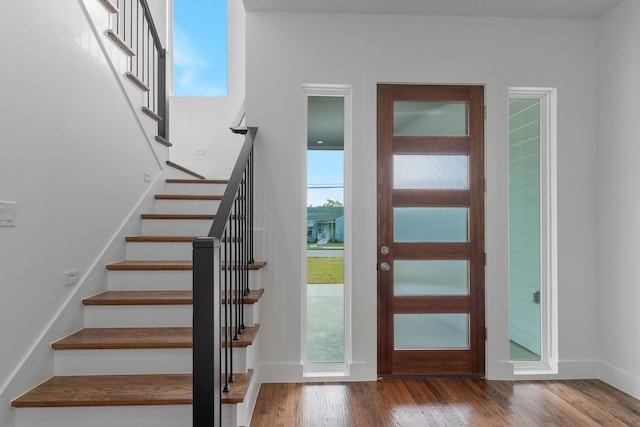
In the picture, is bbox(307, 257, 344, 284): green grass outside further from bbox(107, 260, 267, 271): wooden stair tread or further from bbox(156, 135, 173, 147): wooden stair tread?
bbox(156, 135, 173, 147): wooden stair tread

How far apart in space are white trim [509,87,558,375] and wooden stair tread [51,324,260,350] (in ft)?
7.61

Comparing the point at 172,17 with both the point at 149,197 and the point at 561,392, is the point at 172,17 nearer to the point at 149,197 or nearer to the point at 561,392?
the point at 149,197

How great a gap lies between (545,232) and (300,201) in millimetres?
1969

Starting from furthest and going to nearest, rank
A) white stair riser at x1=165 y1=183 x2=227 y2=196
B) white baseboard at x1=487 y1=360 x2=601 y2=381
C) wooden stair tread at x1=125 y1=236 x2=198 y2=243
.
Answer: white stair riser at x1=165 y1=183 x2=227 y2=196, white baseboard at x1=487 y1=360 x2=601 y2=381, wooden stair tread at x1=125 y1=236 x2=198 y2=243

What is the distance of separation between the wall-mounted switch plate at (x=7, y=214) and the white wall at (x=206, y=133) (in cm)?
296

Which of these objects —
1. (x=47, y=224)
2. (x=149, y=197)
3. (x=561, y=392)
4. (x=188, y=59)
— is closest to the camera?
(x=47, y=224)

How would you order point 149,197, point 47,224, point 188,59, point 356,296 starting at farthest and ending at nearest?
point 188,59 → point 149,197 → point 356,296 → point 47,224

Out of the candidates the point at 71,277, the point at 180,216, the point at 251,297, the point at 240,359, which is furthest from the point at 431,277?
the point at 71,277

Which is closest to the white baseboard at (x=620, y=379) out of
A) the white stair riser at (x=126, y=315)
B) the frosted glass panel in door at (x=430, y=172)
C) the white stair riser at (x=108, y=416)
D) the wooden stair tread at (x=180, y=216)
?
the frosted glass panel in door at (x=430, y=172)

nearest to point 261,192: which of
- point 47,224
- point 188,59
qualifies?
point 47,224

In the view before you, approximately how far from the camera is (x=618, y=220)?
8.86 feet

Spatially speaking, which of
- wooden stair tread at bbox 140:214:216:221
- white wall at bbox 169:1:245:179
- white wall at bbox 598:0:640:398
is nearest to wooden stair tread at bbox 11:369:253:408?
wooden stair tread at bbox 140:214:216:221

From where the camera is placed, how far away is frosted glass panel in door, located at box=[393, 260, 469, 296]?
9.52ft

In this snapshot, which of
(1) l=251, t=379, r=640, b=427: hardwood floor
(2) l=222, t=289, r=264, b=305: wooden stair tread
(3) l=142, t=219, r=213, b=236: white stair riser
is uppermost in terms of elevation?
(3) l=142, t=219, r=213, b=236: white stair riser
